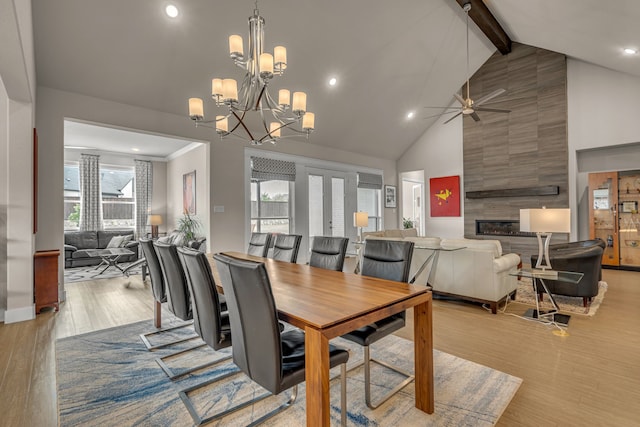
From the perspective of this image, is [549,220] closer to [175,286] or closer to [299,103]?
[299,103]

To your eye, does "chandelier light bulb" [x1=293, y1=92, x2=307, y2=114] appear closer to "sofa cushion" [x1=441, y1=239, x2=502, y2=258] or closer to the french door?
"sofa cushion" [x1=441, y1=239, x2=502, y2=258]

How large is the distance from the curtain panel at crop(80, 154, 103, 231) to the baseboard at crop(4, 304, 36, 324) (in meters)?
4.94

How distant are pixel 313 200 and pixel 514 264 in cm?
444

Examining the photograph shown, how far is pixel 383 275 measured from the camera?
2408 mm

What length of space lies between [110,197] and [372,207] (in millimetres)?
6980

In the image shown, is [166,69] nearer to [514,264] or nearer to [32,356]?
[32,356]

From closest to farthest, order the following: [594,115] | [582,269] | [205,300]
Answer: [205,300] → [582,269] → [594,115]

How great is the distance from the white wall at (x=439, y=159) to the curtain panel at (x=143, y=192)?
23.6ft

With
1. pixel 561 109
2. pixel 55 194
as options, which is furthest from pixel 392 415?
pixel 561 109

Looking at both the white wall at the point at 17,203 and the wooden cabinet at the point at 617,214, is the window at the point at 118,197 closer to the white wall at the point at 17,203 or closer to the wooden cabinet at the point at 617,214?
the white wall at the point at 17,203

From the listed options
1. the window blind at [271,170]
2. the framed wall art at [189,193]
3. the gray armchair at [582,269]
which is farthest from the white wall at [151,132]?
the gray armchair at [582,269]

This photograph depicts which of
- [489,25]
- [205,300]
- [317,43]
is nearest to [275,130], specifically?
[205,300]

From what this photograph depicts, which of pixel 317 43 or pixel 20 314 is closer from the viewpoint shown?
pixel 20 314

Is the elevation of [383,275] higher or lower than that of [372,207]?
lower
